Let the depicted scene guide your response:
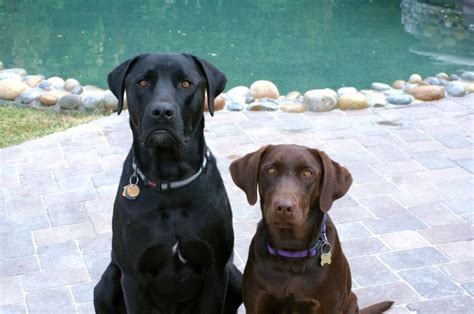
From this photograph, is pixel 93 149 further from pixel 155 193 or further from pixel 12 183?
pixel 155 193

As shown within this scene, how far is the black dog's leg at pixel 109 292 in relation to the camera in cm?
382

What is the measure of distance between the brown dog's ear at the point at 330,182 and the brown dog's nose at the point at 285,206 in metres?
0.20

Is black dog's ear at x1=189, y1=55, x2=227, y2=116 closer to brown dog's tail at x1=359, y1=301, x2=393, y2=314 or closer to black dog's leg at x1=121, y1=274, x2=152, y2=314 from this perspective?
black dog's leg at x1=121, y1=274, x2=152, y2=314

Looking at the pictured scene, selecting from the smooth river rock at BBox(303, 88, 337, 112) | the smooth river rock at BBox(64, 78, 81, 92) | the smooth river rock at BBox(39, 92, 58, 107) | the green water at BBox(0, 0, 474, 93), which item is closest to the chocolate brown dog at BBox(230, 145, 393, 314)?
the smooth river rock at BBox(303, 88, 337, 112)

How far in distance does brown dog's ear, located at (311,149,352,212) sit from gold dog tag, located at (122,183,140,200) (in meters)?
0.78

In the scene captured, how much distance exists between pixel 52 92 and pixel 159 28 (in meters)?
4.59

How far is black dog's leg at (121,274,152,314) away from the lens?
3605 mm

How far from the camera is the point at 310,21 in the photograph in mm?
13211

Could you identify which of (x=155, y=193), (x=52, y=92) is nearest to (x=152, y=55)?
(x=155, y=193)

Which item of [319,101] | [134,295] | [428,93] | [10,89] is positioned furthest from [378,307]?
[10,89]

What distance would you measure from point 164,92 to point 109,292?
3.35 ft

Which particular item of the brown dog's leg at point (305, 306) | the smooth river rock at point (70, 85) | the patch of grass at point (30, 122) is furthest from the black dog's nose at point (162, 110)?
the smooth river rock at point (70, 85)

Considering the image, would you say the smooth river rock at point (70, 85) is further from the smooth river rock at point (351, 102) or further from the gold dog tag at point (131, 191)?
the gold dog tag at point (131, 191)

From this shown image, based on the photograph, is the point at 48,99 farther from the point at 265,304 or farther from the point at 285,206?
A: the point at 285,206
